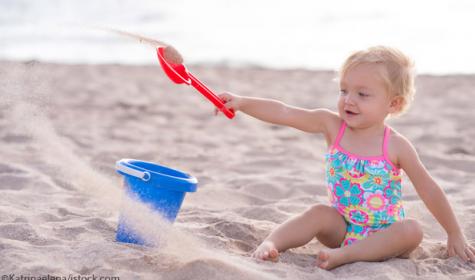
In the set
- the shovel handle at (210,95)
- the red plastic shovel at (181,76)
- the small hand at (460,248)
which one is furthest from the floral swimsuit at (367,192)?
the red plastic shovel at (181,76)

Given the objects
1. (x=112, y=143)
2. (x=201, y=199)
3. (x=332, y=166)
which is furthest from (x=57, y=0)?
(x=332, y=166)

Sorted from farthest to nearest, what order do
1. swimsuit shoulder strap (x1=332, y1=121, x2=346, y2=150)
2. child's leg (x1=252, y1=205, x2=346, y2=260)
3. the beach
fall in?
swimsuit shoulder strap (x1=332, y1=121, x2=346, y2=150) → child's leg (x1=252, y1=205, x2=346, y2=260) → the beach

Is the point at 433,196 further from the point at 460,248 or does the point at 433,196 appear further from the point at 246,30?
the point at 246,30

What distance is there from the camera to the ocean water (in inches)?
394

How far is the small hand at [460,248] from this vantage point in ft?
8.84

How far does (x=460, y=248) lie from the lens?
8.91 ft

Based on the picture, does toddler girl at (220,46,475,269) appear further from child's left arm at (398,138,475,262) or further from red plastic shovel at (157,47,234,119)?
red plastic shovel at (157,47,234,119)

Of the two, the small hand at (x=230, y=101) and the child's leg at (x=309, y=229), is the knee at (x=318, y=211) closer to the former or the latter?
the child's leg at (x=309, y=229)

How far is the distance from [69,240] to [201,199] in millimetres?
1078

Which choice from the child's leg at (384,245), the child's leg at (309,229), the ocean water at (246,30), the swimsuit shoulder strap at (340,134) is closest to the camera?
the child's leg at (384,245)

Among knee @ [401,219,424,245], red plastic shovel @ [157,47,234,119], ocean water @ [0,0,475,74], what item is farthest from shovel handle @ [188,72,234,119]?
ocean water @ [0,0,475,74]

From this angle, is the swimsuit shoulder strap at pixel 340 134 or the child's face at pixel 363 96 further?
the swimsuit shoulder strap at pixel 340 134

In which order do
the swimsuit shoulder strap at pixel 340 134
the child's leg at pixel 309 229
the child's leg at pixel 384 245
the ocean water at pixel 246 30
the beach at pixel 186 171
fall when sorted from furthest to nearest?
the ocean water at pixel 246 30 < the swimsuit shoulder strap at pixel 340 134 < the child's leg at pixel 309 229 < the child's leg at pixel 384 245 < the beach at pixel 186 171

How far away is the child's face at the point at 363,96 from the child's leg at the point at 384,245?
449 millimetres
